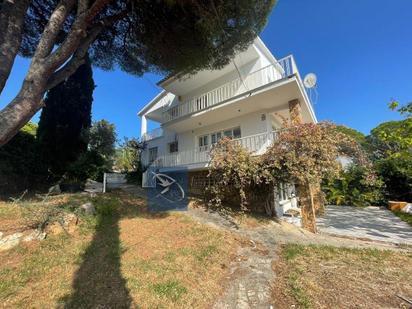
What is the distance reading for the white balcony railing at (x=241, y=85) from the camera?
10.1m

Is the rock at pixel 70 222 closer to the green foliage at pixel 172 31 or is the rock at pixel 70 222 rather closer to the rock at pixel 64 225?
the rock at pixel 64 225

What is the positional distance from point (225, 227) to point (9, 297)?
5736 millimetres

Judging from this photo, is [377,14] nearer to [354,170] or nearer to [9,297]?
[354,170]

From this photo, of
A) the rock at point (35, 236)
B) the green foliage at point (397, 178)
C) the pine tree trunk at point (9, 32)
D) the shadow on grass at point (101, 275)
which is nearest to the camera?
the shadow on grass at point (101, 275)

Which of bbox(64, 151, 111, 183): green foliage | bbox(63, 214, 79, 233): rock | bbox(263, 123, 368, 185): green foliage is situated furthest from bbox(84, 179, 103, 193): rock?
bbox(263, 123, 368, 185): green foliage

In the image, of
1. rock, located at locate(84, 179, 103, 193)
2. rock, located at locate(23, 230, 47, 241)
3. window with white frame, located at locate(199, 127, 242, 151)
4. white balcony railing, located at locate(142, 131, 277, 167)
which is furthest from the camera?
window with white frame, located at locate(199, 127, 242, 151)

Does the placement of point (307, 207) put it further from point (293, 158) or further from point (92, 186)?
point (92, 186)

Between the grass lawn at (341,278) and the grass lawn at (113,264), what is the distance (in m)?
1.42

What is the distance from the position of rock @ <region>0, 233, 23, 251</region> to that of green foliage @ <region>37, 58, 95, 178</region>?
7485 mm

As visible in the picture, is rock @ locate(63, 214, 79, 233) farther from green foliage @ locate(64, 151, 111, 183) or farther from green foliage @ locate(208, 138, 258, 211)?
green foliage @ locate(64, 151, 111, 183)

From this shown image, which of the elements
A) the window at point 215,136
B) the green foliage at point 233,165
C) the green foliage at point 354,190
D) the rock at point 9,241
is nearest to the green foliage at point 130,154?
the window at point 215,136

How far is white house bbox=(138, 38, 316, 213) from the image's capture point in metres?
9.87

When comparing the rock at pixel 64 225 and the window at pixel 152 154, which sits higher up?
the window at pixel 152 154

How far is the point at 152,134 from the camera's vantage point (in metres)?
18.6
